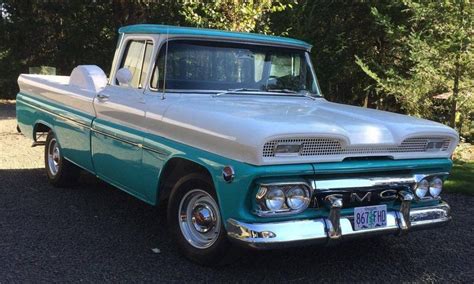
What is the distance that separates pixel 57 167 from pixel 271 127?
4.07m

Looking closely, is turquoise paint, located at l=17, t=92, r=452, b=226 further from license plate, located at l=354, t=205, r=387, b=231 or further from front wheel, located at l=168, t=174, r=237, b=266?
front wheel, located at l=168, t=174, r=237, b=266

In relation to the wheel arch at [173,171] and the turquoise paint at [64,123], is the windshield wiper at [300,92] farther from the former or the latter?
the turquoise paint at [64,123]

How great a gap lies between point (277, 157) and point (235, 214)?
0.48 m

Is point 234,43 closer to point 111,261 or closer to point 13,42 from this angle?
point 111,261

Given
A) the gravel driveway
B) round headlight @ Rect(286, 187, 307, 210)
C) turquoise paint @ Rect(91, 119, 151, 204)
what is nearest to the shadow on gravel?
the gravel driveway

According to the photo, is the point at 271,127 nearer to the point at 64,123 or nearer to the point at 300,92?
the point at 300,92

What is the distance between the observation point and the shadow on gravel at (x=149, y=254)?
4031 mm

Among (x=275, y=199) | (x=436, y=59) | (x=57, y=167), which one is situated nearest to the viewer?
(x=275, y=199)

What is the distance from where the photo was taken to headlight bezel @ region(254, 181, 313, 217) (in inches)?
140

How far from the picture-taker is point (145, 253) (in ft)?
14.6

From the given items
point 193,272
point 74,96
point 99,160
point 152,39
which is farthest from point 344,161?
point 74,96

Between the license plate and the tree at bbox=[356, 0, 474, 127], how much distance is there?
21.1ft

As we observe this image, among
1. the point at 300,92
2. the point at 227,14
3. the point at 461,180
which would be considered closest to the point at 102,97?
the point at 300,92

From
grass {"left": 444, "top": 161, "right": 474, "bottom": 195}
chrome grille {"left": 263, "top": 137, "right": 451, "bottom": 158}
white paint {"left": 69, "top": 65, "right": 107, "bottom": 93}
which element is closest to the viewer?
chrome grille {"left": 263, "top": 137, "right": 451, "bottom": 158}
